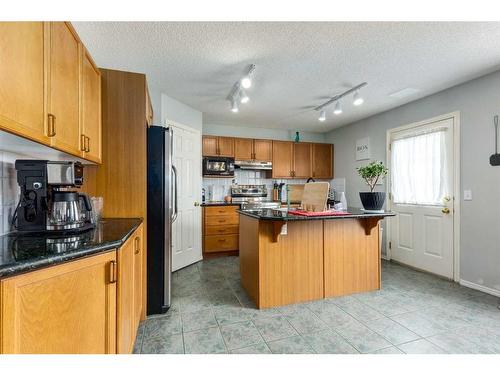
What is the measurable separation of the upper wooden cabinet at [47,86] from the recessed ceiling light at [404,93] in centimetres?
339

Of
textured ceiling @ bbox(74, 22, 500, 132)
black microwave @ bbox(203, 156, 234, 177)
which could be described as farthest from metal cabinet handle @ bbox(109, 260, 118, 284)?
black microwave @ bbox(203, 156, 234, 177)

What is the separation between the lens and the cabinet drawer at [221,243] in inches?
159

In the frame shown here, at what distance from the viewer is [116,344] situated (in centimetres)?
122

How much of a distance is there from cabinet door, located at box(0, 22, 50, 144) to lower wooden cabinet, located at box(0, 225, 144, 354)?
0.61m

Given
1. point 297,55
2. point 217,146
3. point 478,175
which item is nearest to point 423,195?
point 478,175

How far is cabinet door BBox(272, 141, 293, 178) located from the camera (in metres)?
4.86

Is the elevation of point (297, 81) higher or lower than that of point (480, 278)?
higher

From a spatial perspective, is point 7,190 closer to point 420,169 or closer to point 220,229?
point 220,229

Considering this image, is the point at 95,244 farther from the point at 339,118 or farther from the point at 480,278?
the point at 339,118

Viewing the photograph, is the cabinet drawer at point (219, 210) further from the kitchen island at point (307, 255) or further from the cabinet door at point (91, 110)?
the cabinet door at point (91, 110)

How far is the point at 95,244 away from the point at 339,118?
425 cm

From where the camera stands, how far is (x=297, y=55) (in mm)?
2248

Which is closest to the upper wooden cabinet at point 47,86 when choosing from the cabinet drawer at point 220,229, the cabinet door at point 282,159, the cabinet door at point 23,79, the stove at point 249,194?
the cabinet door at point 23,79
